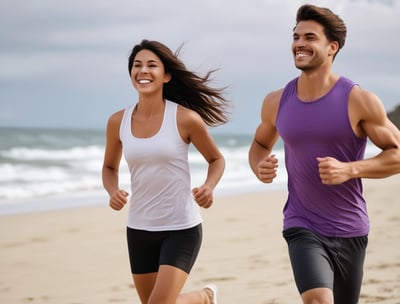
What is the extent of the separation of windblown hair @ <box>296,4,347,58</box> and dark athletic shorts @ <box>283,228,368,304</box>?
1021mm

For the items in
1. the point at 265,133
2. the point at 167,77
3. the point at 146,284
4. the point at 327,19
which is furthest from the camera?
the point at 167,77

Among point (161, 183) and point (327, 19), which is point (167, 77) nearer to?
point (161, 183)

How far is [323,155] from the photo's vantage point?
4082 mm

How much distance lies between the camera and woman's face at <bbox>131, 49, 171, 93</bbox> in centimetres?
493

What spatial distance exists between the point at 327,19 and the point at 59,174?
19598mm

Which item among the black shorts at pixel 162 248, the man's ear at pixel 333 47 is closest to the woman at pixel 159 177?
the black shorts at pixel 162 248

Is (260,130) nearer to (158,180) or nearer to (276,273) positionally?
(158,180)

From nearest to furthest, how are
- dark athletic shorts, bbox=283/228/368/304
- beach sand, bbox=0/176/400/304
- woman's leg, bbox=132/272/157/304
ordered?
1. dark athletic shorts, bbox=283/228/368/304
2. woman's leg, bbox=132/272/157/304
3. beach sand, bbox=0/176/400/304

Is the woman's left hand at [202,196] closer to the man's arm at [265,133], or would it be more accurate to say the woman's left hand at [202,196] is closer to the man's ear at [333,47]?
the man's arm at [265,133]

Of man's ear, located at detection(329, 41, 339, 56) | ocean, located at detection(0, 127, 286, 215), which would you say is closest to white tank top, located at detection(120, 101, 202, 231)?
man's ear, located at detection(329, 41, 339, 56)

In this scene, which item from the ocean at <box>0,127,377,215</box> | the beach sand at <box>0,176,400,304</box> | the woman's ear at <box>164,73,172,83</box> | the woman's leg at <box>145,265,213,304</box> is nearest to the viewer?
the woman's leg at <box>145,265,213,304</box>

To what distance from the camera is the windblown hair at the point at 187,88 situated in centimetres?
505

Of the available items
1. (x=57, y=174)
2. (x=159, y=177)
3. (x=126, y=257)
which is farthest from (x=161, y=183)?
(x=57, y=174)

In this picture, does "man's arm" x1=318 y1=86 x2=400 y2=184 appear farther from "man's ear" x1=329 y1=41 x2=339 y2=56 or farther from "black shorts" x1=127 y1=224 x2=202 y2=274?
"black shorts" x1=127 y1=224 x2=202 y2=274
